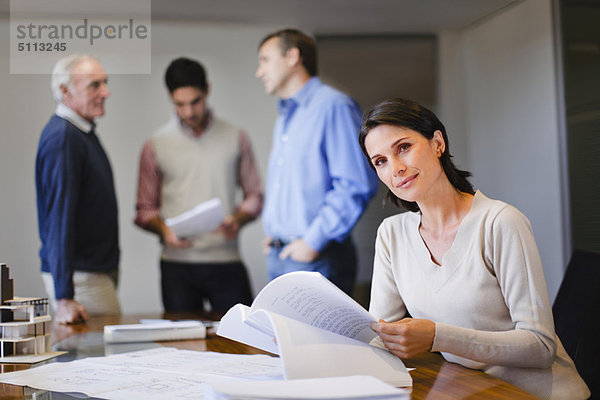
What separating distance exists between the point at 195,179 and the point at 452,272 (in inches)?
99.6

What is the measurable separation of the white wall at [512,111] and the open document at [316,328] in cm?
270

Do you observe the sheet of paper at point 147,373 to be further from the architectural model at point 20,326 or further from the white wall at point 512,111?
the white wall at point 512,111

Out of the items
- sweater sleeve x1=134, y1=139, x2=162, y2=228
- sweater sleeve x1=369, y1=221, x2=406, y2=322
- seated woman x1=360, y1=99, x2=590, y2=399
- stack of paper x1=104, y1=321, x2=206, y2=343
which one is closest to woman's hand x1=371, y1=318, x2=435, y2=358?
seated woman x1=360, y1=99, x2=590, y2=399

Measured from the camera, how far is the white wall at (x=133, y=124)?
3602mm

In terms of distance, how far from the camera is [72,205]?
3.05 metres

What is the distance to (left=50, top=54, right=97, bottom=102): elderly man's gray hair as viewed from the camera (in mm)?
3463

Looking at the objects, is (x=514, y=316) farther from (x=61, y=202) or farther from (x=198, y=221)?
(x=198, y=221)

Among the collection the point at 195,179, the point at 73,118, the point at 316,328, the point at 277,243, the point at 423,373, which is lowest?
the point at 423,373

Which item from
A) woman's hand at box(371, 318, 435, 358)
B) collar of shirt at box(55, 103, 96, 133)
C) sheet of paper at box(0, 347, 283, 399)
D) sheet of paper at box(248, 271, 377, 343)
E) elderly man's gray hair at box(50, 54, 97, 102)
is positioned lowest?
sheet of paper at box(0, 347, 283, 399)

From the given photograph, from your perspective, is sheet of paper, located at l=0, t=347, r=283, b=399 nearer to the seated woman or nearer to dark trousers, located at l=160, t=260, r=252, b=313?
the seated woman

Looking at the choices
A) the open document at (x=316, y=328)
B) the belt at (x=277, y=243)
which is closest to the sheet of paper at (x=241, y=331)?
the open document at (x=316, y=328)

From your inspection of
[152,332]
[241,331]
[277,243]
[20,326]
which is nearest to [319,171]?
[277,243]

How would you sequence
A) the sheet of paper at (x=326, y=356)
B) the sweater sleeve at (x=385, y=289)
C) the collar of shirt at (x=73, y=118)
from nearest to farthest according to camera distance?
the sheet of paper at (x=326, y=356) < the sweater sleeve at (x=385, y=289) < the collar of shirt at (x=73, y=118)

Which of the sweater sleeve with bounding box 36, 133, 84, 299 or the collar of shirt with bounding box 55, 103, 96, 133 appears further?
the collar of shirt with bounding box 55, 103, 96, 133
